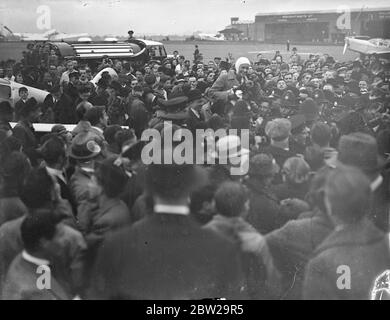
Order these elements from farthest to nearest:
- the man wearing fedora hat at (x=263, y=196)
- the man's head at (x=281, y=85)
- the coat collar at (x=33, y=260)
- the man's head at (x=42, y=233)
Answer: the man's head at (x=281, y=85) → the man wearing fedora hat at (x=263, y=196) → the coat collar at (x=33, y=260) → the man's head at (x=42, y=233)

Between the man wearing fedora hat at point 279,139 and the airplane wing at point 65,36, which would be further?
the airplane wing at point 65,36

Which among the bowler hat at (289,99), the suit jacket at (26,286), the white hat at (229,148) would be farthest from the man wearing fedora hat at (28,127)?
the bowler hat at (289,99)

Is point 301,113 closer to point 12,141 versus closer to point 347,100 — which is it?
point 347,100

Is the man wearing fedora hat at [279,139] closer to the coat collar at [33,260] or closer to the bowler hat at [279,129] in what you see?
the bowler hat at [279,129]

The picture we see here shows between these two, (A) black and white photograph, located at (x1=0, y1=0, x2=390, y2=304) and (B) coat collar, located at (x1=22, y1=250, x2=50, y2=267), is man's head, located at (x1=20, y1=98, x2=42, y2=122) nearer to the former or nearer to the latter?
(A) black and white photograph, located at (x1=0, y1=0, x2=390, y2=304)

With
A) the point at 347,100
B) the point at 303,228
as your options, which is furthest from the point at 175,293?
the point at 347,100

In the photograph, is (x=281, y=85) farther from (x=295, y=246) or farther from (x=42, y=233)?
(x=42, y=233)

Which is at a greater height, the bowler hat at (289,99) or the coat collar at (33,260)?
the bowler hat at (289,99)
